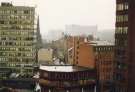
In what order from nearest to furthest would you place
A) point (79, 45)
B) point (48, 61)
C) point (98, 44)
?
point (98, 44) < point (79, 45) < point (48, 61)

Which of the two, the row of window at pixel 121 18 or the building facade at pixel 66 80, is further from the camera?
the building facade at pixel 66 80

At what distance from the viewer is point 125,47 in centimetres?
7462

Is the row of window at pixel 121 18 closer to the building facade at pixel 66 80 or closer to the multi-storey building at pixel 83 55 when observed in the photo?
the building facade at pixel 66 80

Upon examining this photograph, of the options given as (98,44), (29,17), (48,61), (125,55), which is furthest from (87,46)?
(48,61)

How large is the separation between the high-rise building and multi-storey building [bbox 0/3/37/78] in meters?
54.5

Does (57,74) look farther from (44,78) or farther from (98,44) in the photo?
(98,44)

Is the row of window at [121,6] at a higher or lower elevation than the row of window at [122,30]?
higher

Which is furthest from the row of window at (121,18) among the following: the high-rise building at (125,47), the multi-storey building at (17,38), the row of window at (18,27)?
Result: the row of window at (18,27)

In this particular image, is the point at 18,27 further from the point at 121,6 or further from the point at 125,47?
the point at 125,47

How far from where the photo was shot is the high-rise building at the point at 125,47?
72438 millimetres

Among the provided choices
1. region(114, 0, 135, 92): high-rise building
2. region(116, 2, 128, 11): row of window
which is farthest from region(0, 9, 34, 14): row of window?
region(114, 0, 135, 92): high-rise building

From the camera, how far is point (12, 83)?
122 meters

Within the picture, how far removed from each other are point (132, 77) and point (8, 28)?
6431 centimetres

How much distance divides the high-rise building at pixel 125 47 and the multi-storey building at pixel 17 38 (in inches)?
2147
